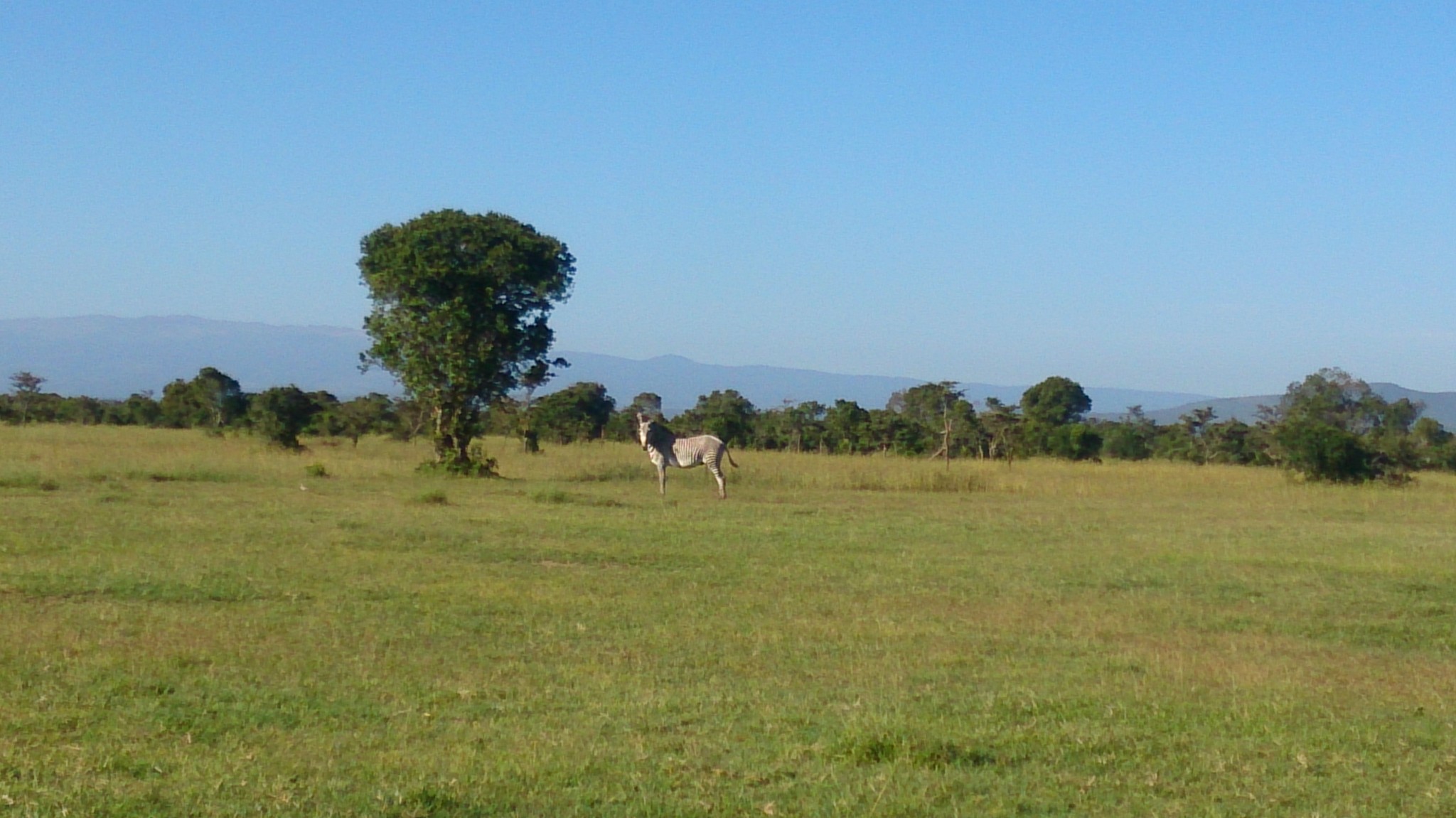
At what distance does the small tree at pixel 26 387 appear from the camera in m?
53.7

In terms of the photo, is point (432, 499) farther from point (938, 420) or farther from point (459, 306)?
point (938, 420)

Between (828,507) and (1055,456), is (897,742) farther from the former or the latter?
(1055,456)

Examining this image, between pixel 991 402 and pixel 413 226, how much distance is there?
23.3m

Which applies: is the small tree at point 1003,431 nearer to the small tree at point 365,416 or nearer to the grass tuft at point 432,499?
the small tree at point 365,416

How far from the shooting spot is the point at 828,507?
21.1 meters

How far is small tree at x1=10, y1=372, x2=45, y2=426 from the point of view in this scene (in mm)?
53688

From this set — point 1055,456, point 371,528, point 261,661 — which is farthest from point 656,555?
point 1055,456

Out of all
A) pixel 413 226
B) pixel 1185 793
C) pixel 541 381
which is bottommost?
pixel 1185 793

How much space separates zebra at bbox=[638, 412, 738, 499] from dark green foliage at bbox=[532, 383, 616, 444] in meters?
15.0

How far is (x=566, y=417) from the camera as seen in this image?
41531 mm

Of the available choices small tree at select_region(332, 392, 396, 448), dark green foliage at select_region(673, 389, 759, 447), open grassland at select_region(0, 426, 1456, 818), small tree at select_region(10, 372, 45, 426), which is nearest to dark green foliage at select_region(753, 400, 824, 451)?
dark green foliage at select_region(673, 389, 759, 447)

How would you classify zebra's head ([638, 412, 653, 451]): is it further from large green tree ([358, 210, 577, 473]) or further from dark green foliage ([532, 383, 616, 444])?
dark green foliage ([532, 383, 616, 444])

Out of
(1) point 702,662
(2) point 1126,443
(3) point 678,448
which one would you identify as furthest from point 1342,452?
(1) point 702,662

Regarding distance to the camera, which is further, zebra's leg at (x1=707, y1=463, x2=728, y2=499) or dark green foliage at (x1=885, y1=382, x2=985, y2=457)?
dark green foliage at (x1=885, y1=382, x2=985, y2=457)
